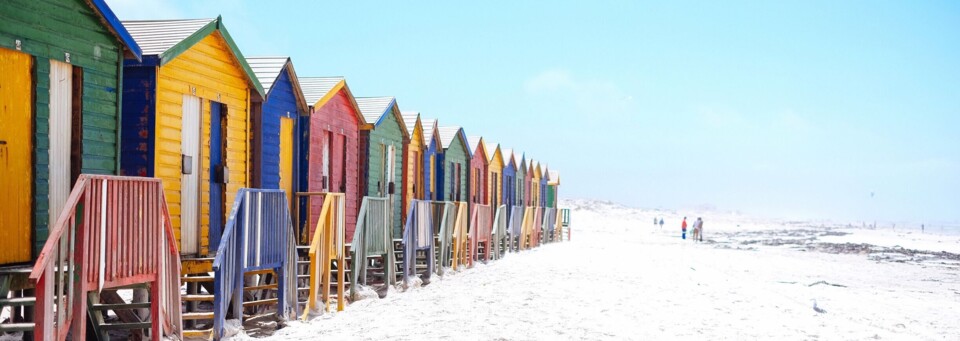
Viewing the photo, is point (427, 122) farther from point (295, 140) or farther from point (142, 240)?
point (142, 240)

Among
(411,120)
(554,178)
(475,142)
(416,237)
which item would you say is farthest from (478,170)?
(554,178)

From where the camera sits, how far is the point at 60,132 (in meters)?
7.94

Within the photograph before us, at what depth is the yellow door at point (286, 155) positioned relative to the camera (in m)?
13.3

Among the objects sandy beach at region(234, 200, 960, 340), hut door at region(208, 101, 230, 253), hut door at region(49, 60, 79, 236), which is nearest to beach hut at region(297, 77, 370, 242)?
sandy beach at region(234, 200, 960, 340)

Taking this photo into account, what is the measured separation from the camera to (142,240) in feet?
24.6

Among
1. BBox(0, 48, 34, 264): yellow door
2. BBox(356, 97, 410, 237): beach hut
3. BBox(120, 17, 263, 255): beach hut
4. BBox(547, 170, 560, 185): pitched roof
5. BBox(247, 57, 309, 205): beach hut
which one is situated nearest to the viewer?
BBox(0, 48, 34, 264): yellow door

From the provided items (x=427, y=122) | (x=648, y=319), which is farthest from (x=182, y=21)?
(x=427, y=122)

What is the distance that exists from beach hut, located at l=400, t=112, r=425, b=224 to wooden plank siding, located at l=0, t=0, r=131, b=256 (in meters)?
10.8

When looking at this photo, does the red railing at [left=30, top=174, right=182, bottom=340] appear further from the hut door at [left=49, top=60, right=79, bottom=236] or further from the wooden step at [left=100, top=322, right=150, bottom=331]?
the hut door at [left=49, top=60, right=79, bottom=236]

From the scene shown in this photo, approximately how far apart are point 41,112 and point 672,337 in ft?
22.4

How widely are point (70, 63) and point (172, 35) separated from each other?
2130 millimetres

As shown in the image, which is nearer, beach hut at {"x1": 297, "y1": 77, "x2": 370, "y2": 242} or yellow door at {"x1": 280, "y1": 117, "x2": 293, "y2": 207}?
yellow door at {"x1": 280, "y1": 117, "x2": 293, "y2": 207}

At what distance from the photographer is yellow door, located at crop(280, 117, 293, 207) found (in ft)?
43.8

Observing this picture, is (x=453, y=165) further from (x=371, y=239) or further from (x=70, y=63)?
(x=70, y=63)
